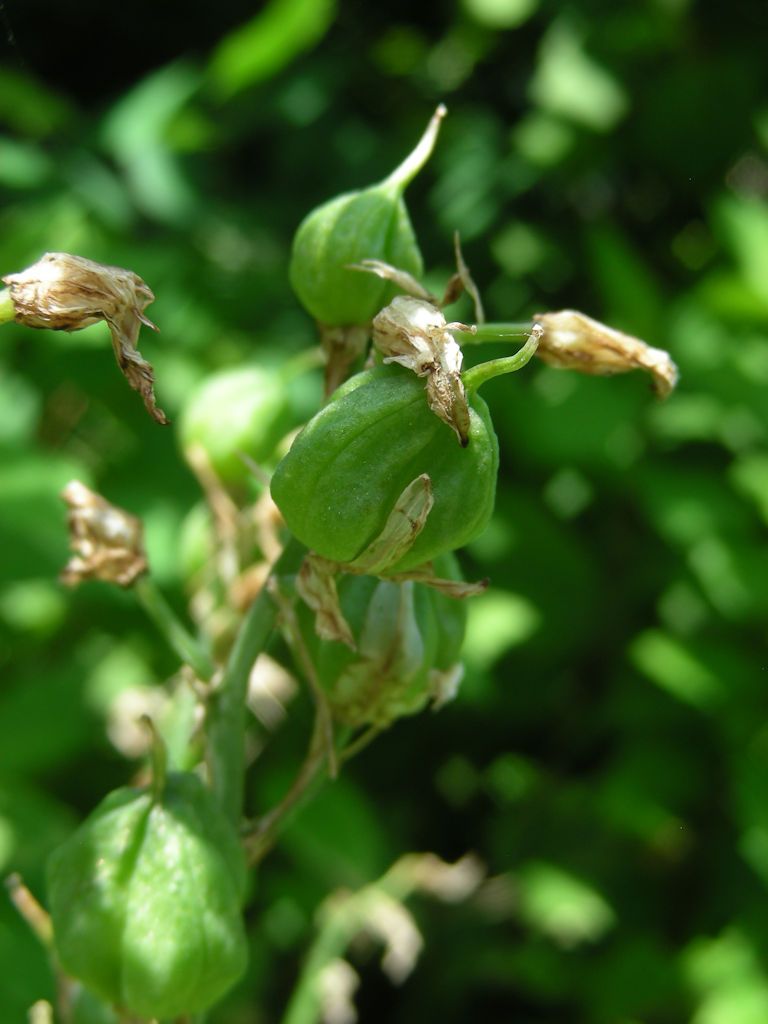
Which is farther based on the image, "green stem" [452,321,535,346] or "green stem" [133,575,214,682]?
"green stem" [133,575,214,682]

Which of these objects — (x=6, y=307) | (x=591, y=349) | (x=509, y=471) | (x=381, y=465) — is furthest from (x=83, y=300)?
(x=509, y=471)

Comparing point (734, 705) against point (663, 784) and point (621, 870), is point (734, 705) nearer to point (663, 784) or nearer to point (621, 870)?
point (663, 784)

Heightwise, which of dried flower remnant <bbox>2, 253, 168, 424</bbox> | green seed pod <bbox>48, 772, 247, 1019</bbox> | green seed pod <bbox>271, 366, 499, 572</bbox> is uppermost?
dried flower remnant <bbox>2, 253, 168, 424</bbox>

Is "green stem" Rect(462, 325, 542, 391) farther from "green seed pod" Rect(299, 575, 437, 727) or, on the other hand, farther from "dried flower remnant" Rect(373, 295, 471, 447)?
"green seed pod" Rect(299, 575, 437, 727)

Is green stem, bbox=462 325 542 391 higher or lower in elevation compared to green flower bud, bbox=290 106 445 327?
higher

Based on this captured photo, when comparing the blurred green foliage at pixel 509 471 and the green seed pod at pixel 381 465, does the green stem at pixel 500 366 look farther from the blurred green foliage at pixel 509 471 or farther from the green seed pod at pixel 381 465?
the blurred green foliage at pixel 509 471

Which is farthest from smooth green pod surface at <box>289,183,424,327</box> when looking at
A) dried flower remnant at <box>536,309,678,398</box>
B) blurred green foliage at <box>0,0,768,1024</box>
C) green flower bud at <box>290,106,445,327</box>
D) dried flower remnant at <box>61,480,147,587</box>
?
blurred green foliage at <box>0,0,768,1024</box>

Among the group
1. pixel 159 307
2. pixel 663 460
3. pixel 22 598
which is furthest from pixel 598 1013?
pixel 159 307

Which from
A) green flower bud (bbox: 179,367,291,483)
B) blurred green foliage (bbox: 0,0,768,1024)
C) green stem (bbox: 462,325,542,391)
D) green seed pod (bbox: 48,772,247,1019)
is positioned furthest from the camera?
blurred green foliage (bbox: 0,0,768,1024)
